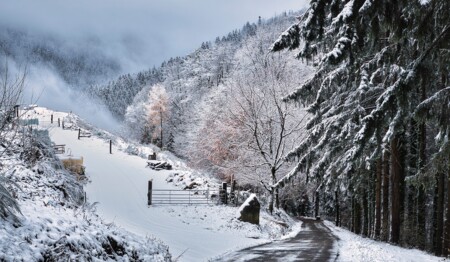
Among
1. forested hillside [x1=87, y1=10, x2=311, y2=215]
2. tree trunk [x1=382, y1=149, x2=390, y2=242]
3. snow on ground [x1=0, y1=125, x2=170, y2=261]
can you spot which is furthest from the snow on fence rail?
snow on ground [x1=0, y1=125, x2=170, y2=261]

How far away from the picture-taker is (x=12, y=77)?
8430 millimetres

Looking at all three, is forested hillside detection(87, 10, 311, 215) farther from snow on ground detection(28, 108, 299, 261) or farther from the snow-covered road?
the snow-covered road

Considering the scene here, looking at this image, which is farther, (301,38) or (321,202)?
(321,202)

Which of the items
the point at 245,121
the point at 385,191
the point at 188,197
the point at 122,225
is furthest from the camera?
the point at 245,121

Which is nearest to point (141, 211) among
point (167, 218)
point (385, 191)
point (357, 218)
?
point (167, 218)

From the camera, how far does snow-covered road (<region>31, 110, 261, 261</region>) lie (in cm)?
1420

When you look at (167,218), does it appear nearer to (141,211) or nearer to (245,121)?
(141,211)

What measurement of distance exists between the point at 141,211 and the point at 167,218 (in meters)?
1.62

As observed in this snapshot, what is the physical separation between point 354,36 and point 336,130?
1132 cm

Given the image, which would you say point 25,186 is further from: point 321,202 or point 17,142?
point 321,202

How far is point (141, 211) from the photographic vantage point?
20.9 metres

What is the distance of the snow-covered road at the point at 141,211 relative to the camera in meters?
14.2

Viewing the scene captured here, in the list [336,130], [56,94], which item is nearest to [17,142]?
[336,130]

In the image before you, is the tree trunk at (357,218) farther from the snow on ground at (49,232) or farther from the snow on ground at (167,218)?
the snow on ground at (49,232)
